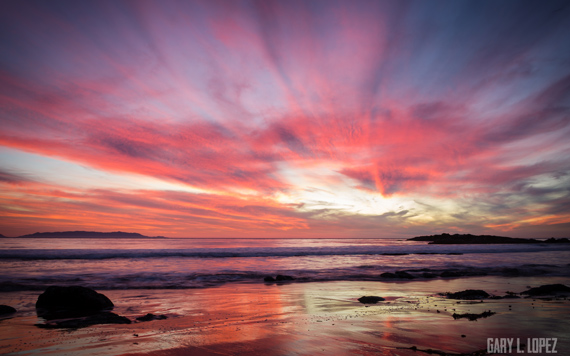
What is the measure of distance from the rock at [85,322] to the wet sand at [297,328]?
40cm

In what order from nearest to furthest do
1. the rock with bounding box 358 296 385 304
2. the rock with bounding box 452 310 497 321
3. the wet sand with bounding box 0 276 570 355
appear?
the wet sand with bounding box 0 276 570 355 < the rock with bounding box 452 310 497 321 < the rock with bounding box 358 296 385 304

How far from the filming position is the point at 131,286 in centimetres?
1588

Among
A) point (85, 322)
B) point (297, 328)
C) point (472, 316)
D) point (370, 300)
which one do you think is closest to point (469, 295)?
point (472, 316)

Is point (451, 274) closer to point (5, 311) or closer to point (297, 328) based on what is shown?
point (297, 328)

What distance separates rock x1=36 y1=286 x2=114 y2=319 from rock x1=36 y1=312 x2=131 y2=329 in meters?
1.56

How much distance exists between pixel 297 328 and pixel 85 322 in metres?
6.23

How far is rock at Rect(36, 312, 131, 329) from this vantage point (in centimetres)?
770

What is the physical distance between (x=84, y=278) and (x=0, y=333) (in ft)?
44.1

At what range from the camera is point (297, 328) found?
6.93 meters

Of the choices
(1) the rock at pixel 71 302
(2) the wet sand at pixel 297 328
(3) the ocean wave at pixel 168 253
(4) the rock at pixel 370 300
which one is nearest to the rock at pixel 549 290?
(2) the wet sand at pixel 297 328

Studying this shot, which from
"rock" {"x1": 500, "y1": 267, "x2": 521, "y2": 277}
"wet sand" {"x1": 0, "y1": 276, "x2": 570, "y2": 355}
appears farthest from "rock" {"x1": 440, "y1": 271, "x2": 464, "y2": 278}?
"wet sand" {"x1": 0, "y1": 276, "x2": 570, "y2": 355}

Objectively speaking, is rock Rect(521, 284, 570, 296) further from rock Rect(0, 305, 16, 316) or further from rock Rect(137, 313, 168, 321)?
rock Rect(0, 305, 16, 316)

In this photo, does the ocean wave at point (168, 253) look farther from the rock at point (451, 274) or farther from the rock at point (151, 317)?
the rock at point (151, 317)

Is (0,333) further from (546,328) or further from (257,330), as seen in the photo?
(546,328)
